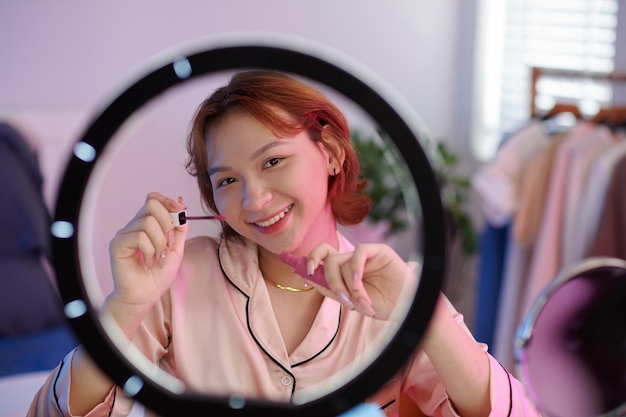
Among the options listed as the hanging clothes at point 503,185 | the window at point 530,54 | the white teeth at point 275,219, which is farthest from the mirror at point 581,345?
the window at point 530,54

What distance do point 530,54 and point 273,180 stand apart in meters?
2.02

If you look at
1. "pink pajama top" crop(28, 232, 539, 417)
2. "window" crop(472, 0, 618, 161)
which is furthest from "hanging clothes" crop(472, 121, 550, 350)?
"pink pajama top" crop(28, 232, 539, 417)

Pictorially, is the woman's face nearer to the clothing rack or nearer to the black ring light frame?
the black ring light frame

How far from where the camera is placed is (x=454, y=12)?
2.43 m

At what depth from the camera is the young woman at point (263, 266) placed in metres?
0.39

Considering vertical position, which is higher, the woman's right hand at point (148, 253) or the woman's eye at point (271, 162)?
the woman's eye at point (271, 162)

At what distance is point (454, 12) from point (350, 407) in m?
2.21

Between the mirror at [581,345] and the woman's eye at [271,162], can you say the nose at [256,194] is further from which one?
the mirror at [581,345]

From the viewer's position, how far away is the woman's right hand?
41cm

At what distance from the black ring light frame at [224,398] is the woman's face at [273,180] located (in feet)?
0.12

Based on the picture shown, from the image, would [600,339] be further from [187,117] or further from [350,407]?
[187,117]

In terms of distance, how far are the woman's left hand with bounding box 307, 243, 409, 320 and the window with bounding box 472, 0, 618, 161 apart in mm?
1653

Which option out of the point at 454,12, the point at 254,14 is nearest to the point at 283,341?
the point at 254,14

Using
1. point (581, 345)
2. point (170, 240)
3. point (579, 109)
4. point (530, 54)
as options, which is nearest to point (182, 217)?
point (170, 240)
